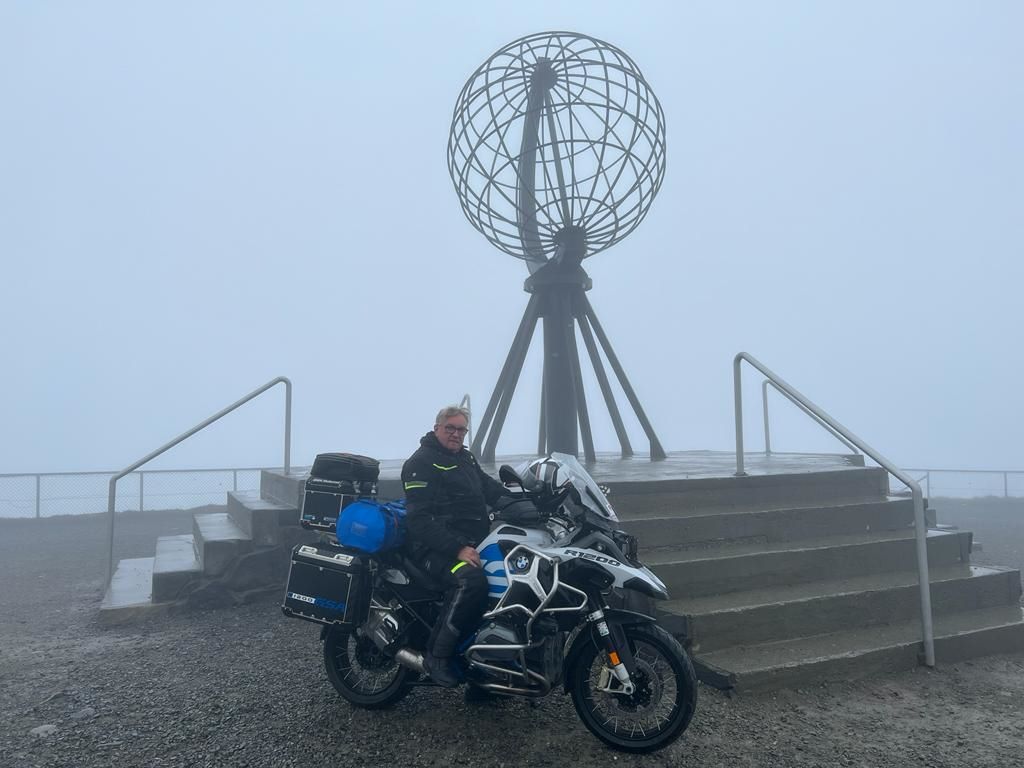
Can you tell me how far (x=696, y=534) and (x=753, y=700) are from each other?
1.52 m

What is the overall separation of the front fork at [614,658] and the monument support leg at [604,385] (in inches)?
256

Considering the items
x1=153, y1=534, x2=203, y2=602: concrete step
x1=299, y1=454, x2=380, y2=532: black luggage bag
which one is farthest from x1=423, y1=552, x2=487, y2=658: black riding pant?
x1=153, y1=534, x2=203, y2=602: concrete step

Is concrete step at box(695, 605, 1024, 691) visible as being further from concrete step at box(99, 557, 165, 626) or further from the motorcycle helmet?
concrete step at box(99, 557, 165, 626)

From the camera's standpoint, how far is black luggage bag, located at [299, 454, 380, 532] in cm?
446

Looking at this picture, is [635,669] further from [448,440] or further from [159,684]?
[159,684]

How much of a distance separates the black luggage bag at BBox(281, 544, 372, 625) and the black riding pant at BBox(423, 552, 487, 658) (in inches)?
18.6

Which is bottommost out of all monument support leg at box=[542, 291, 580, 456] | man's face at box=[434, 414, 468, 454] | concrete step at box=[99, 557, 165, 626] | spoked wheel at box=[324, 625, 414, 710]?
concrete step at box=[99, 557, 165, 626]

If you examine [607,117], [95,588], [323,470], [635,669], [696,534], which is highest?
[607,117]

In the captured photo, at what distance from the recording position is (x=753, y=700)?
4086mm

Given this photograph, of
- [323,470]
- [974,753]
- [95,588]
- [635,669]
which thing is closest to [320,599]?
[323,470]

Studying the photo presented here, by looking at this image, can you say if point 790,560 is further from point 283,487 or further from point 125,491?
point 125,491

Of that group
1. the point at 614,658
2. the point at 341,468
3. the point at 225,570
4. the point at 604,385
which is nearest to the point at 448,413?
the point at 341,468

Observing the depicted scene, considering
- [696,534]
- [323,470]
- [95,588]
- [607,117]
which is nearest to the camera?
[323,470]

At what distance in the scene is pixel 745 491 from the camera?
596 cm
